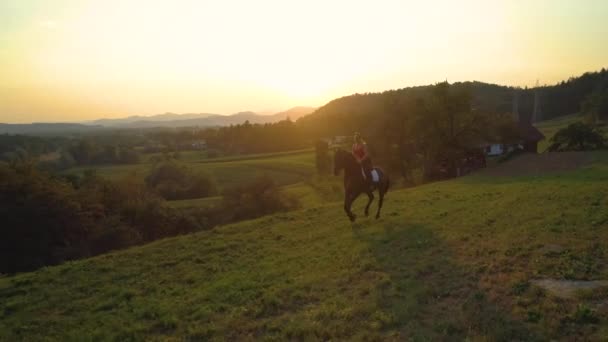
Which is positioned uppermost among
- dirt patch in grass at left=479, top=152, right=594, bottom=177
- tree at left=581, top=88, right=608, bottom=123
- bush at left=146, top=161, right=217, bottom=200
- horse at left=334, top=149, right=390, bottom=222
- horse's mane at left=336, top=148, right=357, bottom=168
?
tree at left=581, top=88, right=608, bottom=123

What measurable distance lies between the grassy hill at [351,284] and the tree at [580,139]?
26.6 meters

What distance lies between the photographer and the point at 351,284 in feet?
28.2

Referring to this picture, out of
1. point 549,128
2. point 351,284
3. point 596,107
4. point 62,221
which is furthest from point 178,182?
point 549,128

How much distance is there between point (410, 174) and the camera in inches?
1769

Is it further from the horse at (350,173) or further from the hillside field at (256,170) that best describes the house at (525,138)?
the horse at (350,173)

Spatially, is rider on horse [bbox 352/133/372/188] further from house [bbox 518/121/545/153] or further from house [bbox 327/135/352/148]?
house [bbox 518/121/545/153]

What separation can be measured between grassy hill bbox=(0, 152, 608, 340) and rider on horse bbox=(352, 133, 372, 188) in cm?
178

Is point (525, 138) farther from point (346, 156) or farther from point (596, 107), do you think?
point (346, 156)

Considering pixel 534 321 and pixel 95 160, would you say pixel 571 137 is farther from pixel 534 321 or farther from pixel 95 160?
pixel 95 160

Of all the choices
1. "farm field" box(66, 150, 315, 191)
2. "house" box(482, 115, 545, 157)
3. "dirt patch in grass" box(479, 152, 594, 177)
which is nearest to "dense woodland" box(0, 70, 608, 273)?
"house" box(482, 115, 545, 157)

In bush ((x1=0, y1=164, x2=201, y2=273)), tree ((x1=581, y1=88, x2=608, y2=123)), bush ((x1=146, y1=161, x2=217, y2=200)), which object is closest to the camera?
bush ((x1=0, y1=164, x2=201, y2=273))

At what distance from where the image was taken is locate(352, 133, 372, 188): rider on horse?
611 inches

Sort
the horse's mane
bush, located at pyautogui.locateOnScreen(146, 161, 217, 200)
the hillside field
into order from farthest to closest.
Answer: the hillside field, bush, located at pyautogui.locateOnScreen(146, 161, 217, 200), the horse's mane

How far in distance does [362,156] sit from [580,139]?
31718 mm
